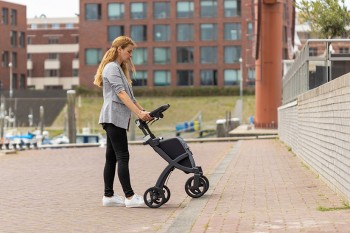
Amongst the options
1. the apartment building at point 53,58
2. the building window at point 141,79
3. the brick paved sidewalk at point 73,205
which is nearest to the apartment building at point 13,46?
the apartment building at point 53,58

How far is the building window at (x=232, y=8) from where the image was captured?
3984 inches

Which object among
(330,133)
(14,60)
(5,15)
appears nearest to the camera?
(330,133)

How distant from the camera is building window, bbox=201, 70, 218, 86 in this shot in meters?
102

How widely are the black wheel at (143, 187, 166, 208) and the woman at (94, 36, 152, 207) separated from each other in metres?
0.14

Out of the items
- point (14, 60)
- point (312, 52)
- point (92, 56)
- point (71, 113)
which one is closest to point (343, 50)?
point (312, 52)

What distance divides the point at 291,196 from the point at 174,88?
89655 mm

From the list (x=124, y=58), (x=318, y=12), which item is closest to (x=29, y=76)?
(x=318, y=12)

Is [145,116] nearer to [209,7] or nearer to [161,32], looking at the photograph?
[209,7]

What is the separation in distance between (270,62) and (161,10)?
188 ft

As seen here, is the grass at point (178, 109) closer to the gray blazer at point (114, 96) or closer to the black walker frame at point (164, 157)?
the black walker frame at point (164, 157)

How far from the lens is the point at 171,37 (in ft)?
335

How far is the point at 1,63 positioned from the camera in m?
110

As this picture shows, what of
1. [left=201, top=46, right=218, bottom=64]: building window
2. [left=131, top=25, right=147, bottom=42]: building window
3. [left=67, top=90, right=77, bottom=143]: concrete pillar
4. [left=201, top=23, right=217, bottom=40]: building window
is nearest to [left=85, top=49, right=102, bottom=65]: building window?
[left=131, top=25, right=147, bottom=42]: building window

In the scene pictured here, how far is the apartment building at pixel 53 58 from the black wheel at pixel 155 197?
382ft
